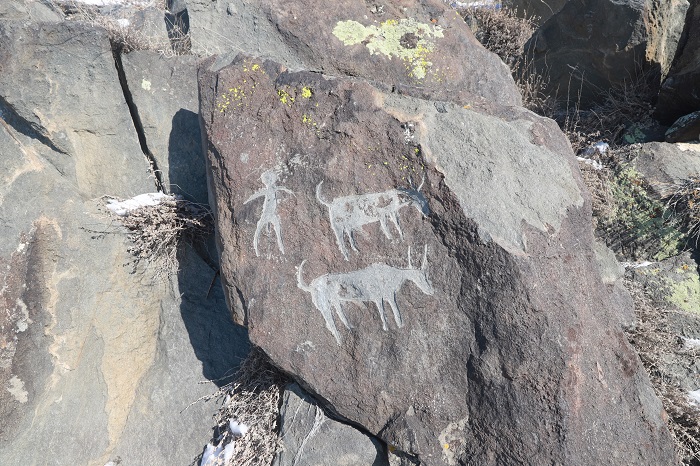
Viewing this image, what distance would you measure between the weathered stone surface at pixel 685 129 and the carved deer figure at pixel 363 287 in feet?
8.94

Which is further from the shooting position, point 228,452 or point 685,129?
point 685,129

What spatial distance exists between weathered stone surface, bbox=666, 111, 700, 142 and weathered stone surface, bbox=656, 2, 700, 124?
0.15 meters

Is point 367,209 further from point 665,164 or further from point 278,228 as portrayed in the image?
point 665,164

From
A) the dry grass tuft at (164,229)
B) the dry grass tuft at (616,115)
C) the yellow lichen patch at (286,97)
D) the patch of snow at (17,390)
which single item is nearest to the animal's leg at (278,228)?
the yellow lichen patch at (286,97)

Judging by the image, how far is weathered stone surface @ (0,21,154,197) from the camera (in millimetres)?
3633

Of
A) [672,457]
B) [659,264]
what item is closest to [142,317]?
[672,457]

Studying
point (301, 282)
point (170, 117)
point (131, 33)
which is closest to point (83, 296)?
point (170, 117)

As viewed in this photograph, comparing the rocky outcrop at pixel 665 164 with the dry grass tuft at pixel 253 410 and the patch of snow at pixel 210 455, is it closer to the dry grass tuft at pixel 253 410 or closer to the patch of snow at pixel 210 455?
the dry grass tuft at pixel 253 410

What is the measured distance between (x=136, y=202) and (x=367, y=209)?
67.9 inches

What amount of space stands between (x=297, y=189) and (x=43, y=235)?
163 cm

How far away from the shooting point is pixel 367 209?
3102 millimetres

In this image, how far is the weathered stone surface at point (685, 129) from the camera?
4332 millimetres

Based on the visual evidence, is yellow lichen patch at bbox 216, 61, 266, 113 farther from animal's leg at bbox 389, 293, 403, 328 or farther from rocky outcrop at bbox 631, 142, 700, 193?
rocky outcrop at bbox 631, 142, 700, 193

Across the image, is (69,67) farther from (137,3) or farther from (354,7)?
(137,3)
